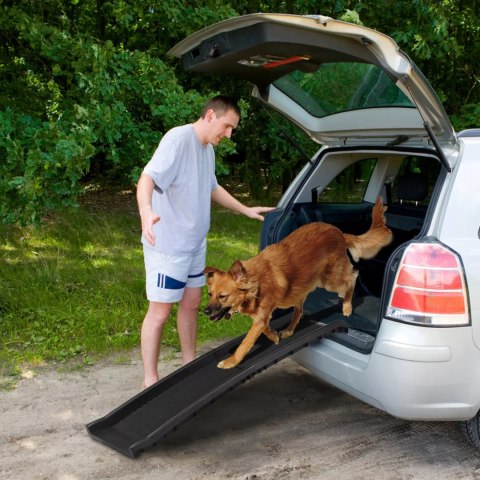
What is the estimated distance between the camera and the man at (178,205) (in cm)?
346

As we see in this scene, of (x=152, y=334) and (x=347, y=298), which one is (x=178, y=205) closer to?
(x=152, y=334)

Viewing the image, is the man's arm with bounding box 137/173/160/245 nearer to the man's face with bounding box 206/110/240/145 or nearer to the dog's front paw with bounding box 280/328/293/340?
the man's face with bounding box 206/110/240/145

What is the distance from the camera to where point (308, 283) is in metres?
3.52

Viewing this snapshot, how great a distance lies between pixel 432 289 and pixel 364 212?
202cm

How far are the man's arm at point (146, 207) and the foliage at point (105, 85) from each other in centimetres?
129

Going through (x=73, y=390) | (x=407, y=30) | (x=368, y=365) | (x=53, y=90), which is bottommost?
(x=73, y=390)

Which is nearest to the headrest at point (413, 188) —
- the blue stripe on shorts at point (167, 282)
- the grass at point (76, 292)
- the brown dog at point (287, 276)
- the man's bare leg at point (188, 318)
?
the brown dog at point (287, 276)

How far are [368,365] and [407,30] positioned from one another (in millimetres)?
6960

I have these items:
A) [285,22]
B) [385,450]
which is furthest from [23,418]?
[285,22]

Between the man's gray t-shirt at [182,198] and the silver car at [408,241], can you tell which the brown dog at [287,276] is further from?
the man's gray t-shirt at [182,198]

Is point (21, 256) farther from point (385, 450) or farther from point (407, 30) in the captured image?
point (407, 30)

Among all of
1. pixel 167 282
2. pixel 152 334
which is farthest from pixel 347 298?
pixel 152 334

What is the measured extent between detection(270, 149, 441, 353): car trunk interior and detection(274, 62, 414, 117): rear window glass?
38 cm

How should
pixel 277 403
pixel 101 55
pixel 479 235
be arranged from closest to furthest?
pixel 479 235
pixel 277 403
pixel 101 55
